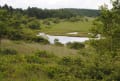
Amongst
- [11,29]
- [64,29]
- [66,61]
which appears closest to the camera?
[66,61]

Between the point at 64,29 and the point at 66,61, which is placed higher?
the point at 66,61

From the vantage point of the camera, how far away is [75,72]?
1616 centimetres

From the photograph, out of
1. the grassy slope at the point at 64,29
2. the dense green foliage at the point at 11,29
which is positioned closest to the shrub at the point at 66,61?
the dense green foliage at the point at 11,29

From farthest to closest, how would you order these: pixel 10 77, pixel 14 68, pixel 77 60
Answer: pixel 77 60 → pixel 14 68 → pixel 10 77

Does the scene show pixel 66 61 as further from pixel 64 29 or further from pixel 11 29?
pixel 64 29

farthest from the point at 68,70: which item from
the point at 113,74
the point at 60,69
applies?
the point at 113,74

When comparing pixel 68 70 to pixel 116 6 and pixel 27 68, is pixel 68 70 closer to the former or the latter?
pixel 27 68

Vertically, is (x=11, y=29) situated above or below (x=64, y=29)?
above

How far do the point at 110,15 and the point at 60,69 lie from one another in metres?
3.58

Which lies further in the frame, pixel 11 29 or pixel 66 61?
pixel 11 29

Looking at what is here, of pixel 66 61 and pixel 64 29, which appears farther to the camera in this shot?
pixel 64 29

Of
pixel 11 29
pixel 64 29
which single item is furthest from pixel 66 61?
pixel 64 29

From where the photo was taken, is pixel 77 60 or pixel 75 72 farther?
pixel 77 60

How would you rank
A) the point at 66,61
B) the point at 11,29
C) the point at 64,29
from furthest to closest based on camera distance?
1. the point at 64,29
2. the point at 11,29
3. the point at 66,61
